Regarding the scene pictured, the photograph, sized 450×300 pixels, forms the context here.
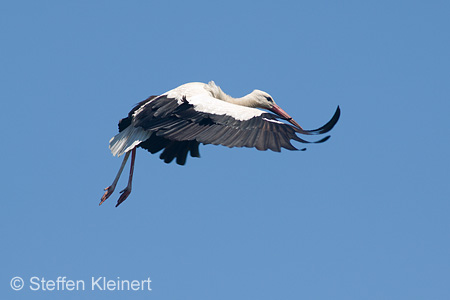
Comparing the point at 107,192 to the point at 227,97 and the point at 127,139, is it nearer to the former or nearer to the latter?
the point at 127,139

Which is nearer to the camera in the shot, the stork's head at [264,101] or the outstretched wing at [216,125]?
the outstretched wing at [216,125]

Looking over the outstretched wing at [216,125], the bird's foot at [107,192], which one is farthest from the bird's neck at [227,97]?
the bird's foot at [107,192]

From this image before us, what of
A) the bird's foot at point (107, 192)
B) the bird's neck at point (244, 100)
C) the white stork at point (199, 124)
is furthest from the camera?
the bird's neck at point (244, 100)

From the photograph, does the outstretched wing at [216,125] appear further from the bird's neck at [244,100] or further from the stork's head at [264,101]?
the stork's head at [264,101]

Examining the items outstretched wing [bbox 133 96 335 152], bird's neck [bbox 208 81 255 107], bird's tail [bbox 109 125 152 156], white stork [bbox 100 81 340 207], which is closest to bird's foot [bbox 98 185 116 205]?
white stork [bbox 100 81 340 207]

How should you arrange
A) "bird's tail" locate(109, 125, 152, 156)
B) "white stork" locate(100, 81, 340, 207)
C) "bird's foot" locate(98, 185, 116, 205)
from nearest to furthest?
"white stork" locate(100, 81, 340, 207)
"bird's tail" locate(109, 125, 152, 156)
"bird's foot" locate(98, 185, 116, 205)

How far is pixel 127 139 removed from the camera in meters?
15.8

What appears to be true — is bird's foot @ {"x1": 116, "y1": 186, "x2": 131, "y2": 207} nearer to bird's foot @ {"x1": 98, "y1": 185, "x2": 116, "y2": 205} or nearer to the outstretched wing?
bird's foot @ {"x1": 98, "y1": 185, "x2": 116, "y2": 205}

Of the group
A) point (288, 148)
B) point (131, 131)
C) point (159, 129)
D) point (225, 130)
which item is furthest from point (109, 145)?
point (288, 148)

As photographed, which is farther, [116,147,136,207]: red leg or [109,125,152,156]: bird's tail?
[116,147,136,207]: red leg

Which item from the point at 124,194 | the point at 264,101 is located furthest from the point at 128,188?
the point at 264,101

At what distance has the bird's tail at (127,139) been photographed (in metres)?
15.7

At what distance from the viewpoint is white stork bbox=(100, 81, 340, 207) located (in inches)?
554

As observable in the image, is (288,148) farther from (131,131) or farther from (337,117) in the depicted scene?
(131,131)
